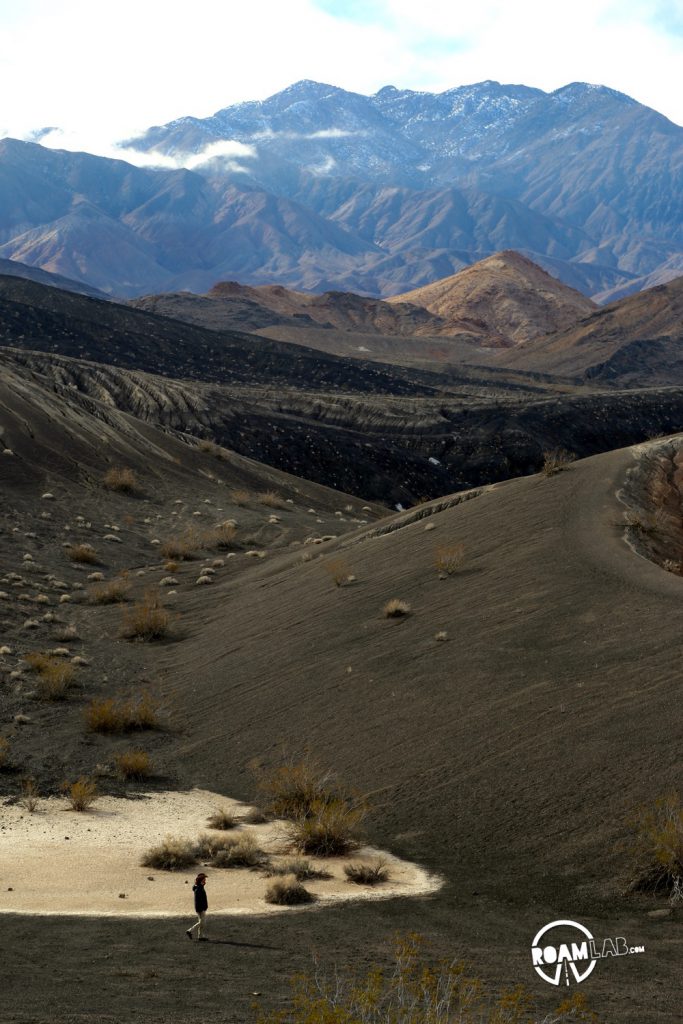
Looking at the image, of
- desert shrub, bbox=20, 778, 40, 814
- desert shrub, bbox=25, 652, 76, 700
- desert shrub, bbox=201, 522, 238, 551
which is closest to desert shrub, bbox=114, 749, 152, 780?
desert shrub, bbox=20, 778, 40, 814

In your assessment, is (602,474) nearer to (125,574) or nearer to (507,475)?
(125,574)

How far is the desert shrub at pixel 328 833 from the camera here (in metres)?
13.4

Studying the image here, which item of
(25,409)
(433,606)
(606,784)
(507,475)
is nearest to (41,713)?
(433,606)

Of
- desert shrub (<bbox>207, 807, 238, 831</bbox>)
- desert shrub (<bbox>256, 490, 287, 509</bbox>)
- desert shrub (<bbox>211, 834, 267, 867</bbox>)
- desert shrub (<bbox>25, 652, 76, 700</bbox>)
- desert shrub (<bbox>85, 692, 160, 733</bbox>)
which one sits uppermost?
desert shrub (<bbox>256, 490, 287, 509</bbox>)

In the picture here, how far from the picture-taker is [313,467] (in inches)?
2319

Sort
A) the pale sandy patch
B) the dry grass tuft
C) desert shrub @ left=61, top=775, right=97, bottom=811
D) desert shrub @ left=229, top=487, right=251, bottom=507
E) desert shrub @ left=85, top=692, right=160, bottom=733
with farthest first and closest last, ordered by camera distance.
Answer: desert shrub @ left=229, top=487, right=251, bottom=507 → the dry grass tuft → desert shrub @ left=85, top=692, right=160, bottom=733 → desert shrub @ left=61, top=775, right=97, bottom=811 → the pale sandy patch

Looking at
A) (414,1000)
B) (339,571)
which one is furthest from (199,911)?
(339,571)

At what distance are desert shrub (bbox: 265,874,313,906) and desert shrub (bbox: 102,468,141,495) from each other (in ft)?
96.3

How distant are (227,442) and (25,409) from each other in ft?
57.8

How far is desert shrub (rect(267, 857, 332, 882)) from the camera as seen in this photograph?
12414 millimetres

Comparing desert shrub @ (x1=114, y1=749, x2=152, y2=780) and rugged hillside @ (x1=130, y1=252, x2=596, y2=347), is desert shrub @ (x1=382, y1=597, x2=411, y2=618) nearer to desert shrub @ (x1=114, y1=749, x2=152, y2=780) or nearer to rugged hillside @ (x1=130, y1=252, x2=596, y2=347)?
desert shrub @ (x1=114, y1=749, x2=152, y2=780)

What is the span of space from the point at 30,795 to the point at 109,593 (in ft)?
38.7

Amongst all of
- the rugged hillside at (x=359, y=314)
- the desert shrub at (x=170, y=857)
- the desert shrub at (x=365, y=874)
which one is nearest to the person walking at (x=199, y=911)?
the desert shrub at (x=365, y=874)

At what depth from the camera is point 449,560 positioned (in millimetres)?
22219
